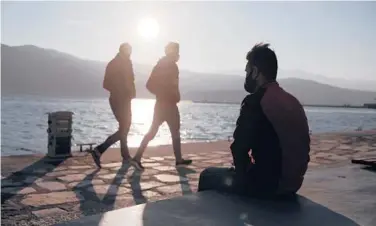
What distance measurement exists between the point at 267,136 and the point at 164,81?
3.74 metres

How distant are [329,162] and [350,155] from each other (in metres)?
1.17

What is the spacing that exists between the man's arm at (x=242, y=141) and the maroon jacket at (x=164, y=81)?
141 inches

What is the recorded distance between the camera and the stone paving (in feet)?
11.8

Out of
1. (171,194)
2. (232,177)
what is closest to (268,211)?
(232,177)

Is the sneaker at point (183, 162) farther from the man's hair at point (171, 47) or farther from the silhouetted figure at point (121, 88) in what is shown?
the man's hair at point (171, 47)

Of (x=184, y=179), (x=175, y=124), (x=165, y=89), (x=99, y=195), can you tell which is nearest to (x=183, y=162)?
(x=175, y=124)

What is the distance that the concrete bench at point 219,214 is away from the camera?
214 cm

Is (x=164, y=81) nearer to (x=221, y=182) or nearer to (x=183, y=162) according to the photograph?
(x=183, y=162)

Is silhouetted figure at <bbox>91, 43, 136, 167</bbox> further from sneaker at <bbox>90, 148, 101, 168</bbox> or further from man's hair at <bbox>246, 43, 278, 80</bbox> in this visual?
man's hair at <bbox>246, 43, 278, 80</bbox>

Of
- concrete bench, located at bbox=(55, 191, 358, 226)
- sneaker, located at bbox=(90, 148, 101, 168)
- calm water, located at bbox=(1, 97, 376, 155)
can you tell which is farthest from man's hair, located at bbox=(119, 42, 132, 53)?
calm water, located at bbox=(1, 97, 376, 155)

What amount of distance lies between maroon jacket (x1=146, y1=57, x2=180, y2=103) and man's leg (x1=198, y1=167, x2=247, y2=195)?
3.13 meters

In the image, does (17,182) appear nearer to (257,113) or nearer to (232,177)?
(232,177)

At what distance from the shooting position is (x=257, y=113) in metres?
2.46

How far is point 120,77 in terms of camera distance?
6359 mm
